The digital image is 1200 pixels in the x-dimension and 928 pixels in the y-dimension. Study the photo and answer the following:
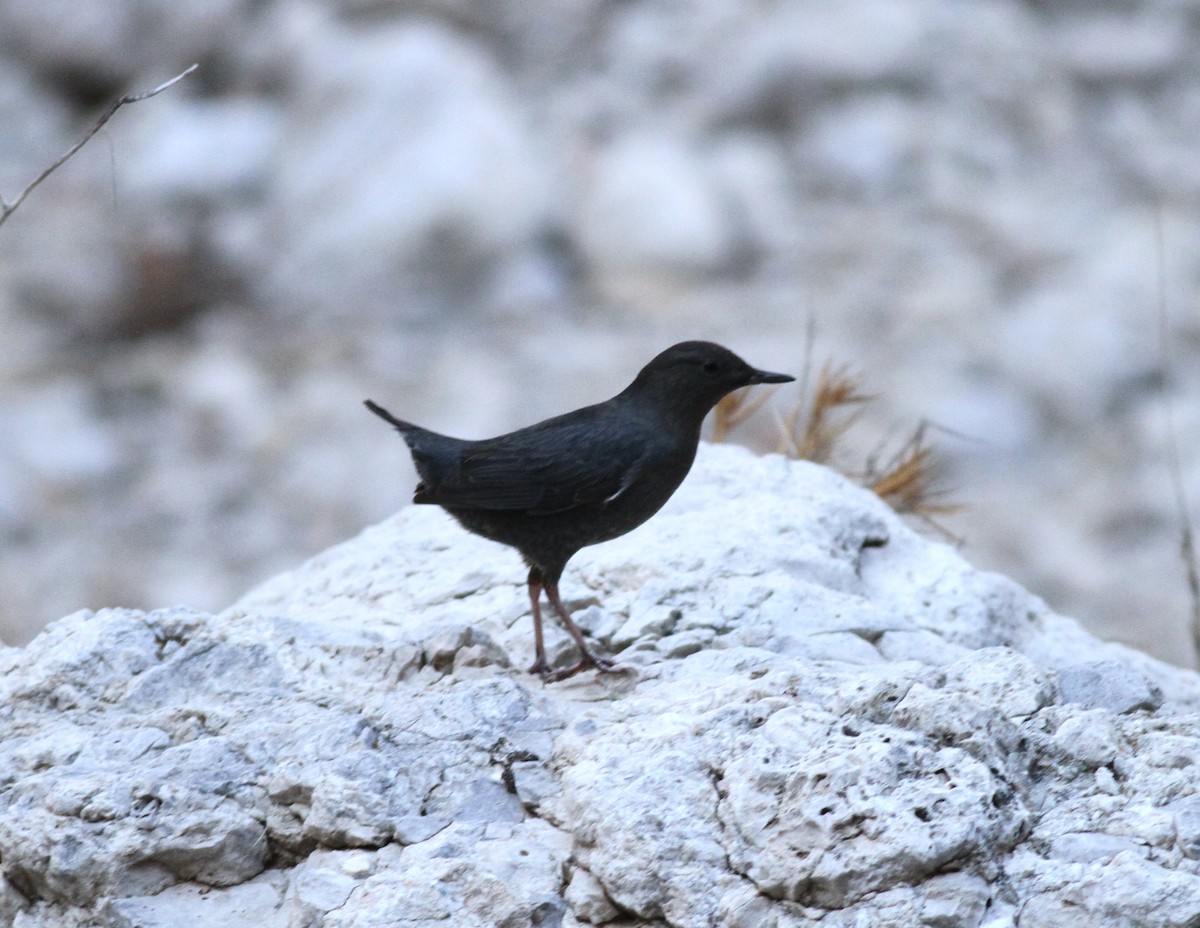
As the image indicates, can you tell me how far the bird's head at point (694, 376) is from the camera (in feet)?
14.0

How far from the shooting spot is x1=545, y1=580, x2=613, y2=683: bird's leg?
3.87 meters

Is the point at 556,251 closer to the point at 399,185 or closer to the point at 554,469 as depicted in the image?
the point at 399,185

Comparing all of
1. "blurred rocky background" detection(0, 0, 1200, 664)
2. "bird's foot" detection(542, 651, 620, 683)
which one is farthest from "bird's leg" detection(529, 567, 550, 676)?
"blurred rocky background" detection(0, 0, 1200, 664)

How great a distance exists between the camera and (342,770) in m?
3.20

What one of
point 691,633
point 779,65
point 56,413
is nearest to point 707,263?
point 779,65

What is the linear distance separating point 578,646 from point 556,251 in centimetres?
655

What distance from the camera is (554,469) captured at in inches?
164

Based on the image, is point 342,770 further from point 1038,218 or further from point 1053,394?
point 1038,218

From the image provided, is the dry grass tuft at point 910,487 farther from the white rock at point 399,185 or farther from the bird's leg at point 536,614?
the white rock at point 399,185

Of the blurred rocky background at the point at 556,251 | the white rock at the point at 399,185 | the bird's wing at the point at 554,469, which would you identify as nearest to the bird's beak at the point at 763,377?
the bird's wing at the point at 554,469

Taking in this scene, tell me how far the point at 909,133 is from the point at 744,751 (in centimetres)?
848

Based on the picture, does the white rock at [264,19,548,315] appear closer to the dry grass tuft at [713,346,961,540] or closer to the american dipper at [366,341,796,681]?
the dry grass tuft at [713,346,961,540]

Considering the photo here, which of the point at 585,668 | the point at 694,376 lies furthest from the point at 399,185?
the point at 585,668

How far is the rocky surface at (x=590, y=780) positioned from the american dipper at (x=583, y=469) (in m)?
0.30
